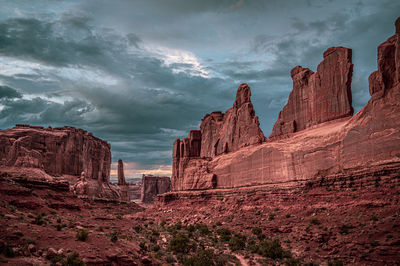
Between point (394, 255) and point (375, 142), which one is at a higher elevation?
point (375, 142)

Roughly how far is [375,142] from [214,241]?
17.1 metres

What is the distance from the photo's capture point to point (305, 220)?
28578 mm

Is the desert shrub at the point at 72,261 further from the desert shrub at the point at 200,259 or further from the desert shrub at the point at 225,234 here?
the desert shrub at the point at 225,234

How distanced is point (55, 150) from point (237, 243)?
7172 centimetres

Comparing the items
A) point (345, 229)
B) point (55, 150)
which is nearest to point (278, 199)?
point (345, 229)

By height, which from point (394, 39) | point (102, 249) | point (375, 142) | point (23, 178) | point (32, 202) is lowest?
point (102, 249)

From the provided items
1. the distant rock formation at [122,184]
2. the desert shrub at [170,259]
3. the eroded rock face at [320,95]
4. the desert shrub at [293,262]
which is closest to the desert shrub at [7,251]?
the desert shrub at [170,259]

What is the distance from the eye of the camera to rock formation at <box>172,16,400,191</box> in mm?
27312

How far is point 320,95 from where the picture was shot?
36.9 metres

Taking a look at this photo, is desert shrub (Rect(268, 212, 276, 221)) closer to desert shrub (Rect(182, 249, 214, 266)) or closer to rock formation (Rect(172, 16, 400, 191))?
rock formation (Rect(172, 16, 400, 191))

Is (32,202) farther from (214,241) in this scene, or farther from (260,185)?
(260,185)

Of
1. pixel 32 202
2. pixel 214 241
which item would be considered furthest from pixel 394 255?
pixel 32 202

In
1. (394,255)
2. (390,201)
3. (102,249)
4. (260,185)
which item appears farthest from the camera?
(260,185)

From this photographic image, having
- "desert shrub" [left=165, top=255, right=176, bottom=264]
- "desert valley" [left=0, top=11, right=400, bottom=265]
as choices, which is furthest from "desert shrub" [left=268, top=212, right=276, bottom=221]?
"desert shrub" [left=165, top=255, right=176, bottom=264]
